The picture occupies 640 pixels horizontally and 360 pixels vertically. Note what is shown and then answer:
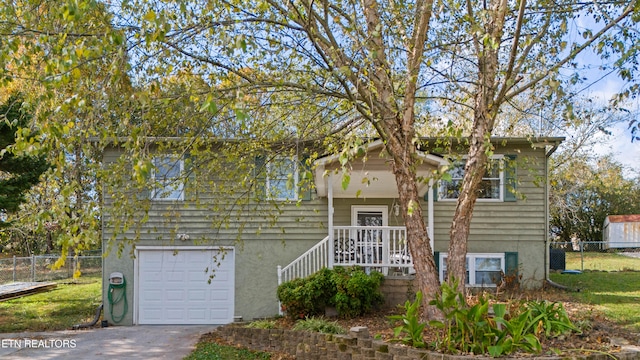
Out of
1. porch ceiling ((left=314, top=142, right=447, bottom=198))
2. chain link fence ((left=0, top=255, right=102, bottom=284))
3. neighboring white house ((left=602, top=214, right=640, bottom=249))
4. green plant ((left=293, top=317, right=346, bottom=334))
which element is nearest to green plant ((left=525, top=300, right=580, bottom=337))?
green plant ((left=293, top=317, right=346, bottom=334))

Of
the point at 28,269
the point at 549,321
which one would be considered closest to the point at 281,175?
the point at 549,321

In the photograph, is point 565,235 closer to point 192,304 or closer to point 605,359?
point 192,304

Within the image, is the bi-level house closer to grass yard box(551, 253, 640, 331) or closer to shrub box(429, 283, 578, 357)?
grass yard box(551, 253, 640, 331)

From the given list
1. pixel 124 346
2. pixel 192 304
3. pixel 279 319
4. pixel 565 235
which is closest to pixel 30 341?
pixel 124 346

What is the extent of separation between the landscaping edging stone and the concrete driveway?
1.04 m

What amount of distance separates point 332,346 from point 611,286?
31.7 feet

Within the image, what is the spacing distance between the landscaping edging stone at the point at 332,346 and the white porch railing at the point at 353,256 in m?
2.02

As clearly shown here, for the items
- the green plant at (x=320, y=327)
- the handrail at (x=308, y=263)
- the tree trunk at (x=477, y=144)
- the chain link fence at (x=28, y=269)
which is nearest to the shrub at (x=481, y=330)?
the tree trunk at (x=477, y=144)

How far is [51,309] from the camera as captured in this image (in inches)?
592

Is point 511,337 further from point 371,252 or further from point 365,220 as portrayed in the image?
point 365,220

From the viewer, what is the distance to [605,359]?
6.10 metres

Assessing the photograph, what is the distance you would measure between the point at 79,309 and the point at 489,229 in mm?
11281

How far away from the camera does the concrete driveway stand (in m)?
9.48

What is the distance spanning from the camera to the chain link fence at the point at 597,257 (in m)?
17.8
